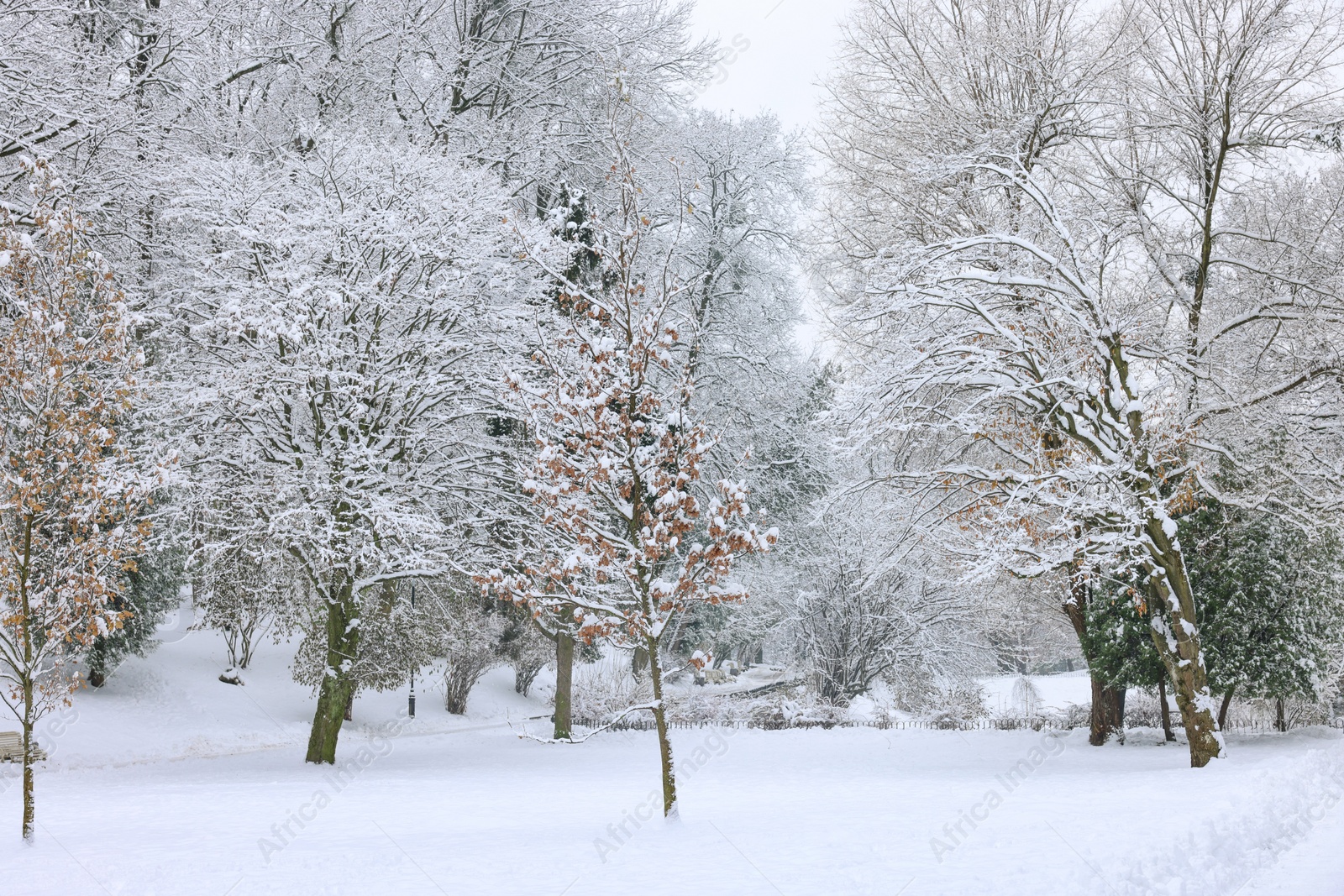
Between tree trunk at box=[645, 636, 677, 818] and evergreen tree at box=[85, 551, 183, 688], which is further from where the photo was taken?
evergreen tree at box=[85, 551, 183, 688]

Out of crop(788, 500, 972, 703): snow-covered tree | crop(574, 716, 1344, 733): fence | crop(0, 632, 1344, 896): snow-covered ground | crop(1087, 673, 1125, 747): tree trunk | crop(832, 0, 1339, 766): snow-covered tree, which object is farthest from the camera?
crop(788, 500, 972, 703): snow-covered tree

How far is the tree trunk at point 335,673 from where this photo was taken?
549 inches

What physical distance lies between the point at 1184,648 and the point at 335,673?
12067 millimetres

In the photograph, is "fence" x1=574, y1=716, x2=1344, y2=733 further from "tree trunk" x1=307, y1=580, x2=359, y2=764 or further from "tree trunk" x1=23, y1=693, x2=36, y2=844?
"tree trunk" x1=23, y1=693, x2=36, y2=844

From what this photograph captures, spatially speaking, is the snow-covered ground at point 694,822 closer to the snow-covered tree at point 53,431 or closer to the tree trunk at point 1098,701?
the tree trunk at point 1098,701

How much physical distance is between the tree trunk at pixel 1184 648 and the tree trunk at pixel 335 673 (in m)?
11.4

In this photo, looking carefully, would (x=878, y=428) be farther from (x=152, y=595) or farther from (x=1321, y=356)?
(x=152, y=595)

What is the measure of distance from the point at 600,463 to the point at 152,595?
52.3 feet

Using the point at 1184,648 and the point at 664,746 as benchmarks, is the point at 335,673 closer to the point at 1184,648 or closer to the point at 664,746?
the point at 664,746

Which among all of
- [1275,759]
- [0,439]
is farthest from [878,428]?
[0,439]

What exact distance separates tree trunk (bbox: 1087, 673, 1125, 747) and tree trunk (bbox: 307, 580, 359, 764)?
512 inches

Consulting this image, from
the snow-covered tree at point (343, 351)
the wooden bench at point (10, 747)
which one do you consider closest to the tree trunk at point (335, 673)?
the snow-covered tree at point (343, 351)

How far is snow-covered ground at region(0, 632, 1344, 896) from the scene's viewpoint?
6578 mm

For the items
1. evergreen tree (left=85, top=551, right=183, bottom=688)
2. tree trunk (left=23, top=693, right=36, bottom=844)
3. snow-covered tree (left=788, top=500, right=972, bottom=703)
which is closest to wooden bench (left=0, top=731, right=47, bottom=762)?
evergreen tree (left=85, top=551, right=183, bottom=688)
